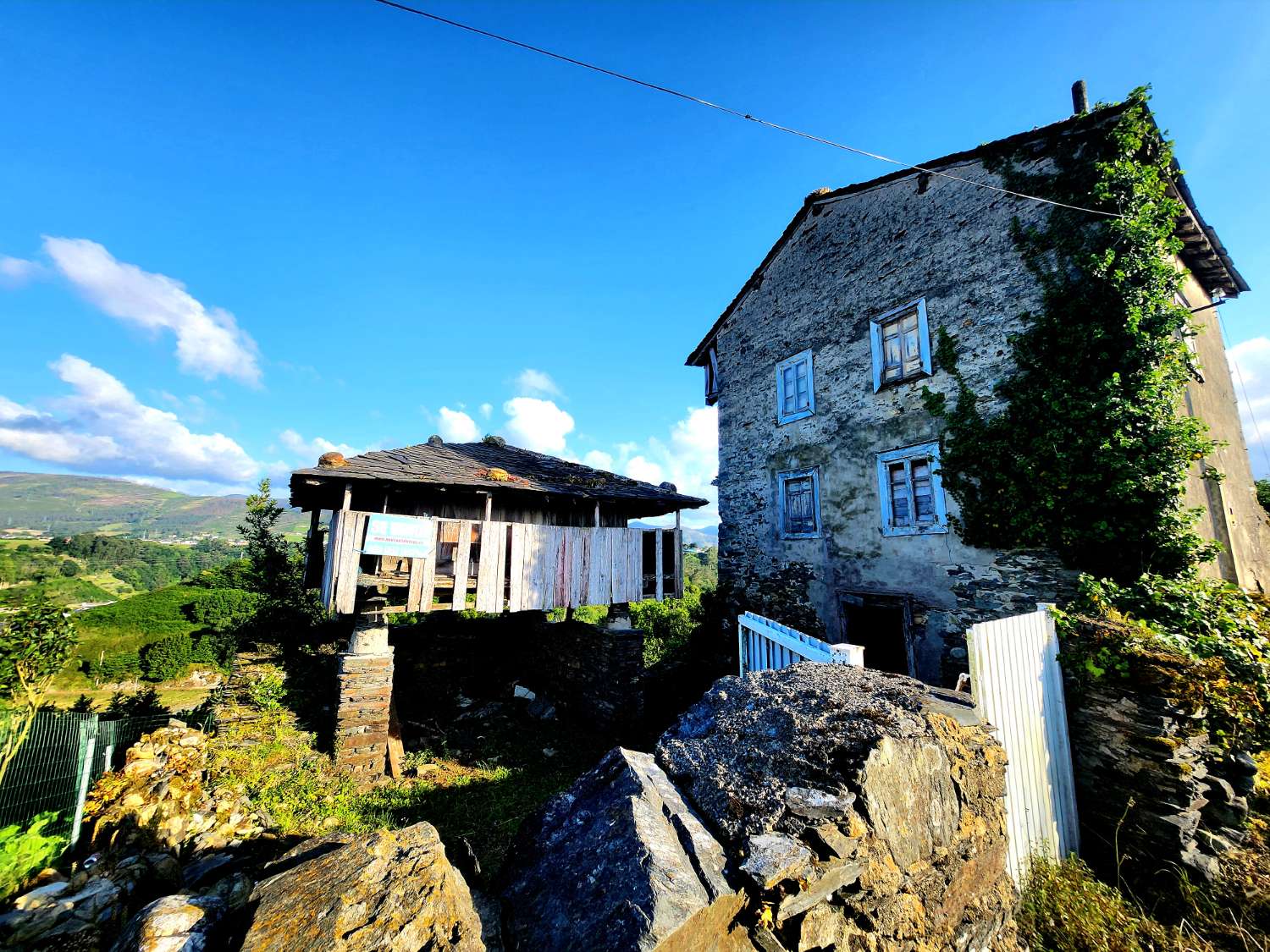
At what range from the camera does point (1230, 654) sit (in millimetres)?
4914

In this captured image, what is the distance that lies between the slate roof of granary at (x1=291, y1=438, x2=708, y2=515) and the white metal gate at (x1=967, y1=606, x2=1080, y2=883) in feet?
20.3

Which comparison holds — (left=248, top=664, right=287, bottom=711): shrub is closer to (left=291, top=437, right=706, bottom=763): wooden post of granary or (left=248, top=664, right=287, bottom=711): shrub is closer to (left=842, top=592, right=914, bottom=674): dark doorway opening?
(left=291, top=437, right=706, bottom=763): wooden post of granary

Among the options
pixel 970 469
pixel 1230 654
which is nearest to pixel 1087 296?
pixel 970 469

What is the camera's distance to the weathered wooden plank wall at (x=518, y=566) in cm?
754

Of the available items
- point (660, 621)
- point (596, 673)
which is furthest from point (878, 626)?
point (660, 621)

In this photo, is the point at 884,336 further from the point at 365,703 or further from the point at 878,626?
the point at 365,703

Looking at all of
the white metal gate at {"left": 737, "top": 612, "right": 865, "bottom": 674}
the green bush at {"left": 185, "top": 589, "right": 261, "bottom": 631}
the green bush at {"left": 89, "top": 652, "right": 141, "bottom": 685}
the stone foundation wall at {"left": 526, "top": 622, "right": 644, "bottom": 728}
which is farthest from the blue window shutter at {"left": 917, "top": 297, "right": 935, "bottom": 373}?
the green bush at {"left": 89, "top": 652, "right": 141, "bottom": 685}

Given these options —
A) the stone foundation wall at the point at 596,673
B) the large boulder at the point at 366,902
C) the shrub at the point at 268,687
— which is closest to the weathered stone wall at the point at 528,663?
the stone foundation wall at the point at 596,673

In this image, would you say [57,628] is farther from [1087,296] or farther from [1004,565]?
[1087,296]

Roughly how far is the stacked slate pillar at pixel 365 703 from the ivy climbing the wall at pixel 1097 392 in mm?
9959

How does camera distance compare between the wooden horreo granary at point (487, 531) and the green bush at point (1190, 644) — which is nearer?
the green bush at point (1190, 644)

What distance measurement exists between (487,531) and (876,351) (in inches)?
339

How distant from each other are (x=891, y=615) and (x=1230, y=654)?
15.6 feet

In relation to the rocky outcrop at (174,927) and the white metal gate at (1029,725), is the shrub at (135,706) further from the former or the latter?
the white metal gate at (1029,725)
